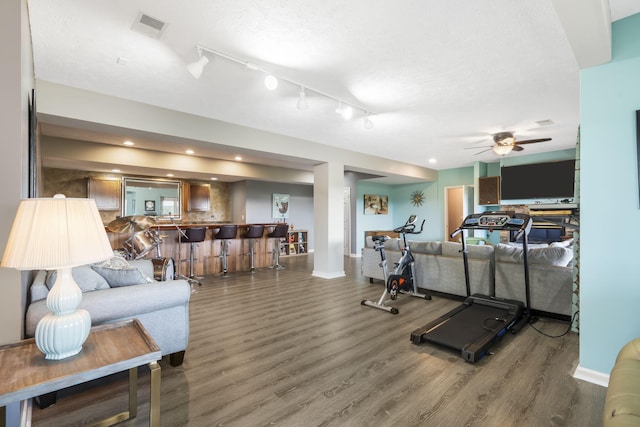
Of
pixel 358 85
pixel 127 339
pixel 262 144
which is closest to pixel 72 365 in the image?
pixel 127 339

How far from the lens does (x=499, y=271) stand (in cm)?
380

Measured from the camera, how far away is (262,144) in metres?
4.71

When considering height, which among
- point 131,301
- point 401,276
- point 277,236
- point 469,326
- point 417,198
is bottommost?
point 469,326

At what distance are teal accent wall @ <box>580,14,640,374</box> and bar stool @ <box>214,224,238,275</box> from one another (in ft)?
17.5

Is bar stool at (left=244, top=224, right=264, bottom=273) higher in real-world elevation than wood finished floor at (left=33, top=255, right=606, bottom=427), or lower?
higher

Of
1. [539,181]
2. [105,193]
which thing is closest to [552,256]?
[539,181]

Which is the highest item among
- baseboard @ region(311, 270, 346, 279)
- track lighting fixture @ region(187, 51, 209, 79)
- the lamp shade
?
track lighting fixture @ region(187, 51, 209, 79)

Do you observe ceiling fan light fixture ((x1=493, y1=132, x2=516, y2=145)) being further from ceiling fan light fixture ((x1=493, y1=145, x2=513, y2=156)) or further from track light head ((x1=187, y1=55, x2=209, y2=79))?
track light head ((x1=187, y1=55, x2=209, y2=79))

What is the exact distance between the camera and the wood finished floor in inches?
70.2

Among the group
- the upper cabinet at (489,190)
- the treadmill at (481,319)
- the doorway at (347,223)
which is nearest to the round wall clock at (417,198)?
the upper cabinet at (489,190)

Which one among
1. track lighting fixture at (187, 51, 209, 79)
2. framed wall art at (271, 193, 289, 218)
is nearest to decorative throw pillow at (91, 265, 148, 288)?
track lighting fixture at (187, 51, 209, 79)

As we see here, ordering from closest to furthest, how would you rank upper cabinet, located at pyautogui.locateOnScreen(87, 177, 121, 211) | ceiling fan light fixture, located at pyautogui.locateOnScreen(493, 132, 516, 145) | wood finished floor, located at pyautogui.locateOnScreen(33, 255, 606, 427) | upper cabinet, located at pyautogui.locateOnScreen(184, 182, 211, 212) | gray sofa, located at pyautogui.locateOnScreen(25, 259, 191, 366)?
1. wood finished floor, located at pyautogui.locateOnScreen(33, 255, 606, 427)
2. gray sofa, located at pyautogui.locateOnScreen(25, 259, 191, 366)
3. ceiling fan light fixture, located at pyautogui.locateOnScreen(493, 132, 516, 145)
4. upper cabinet, located at pyautogui.locateOnScreen(87, 177, 121, 211)
5. upper cabinet, located at pyautogui.locateOnScreen(184, 182, 211, 212)

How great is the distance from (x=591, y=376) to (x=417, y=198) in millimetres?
7937

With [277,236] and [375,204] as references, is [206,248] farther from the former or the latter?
[375,204]
